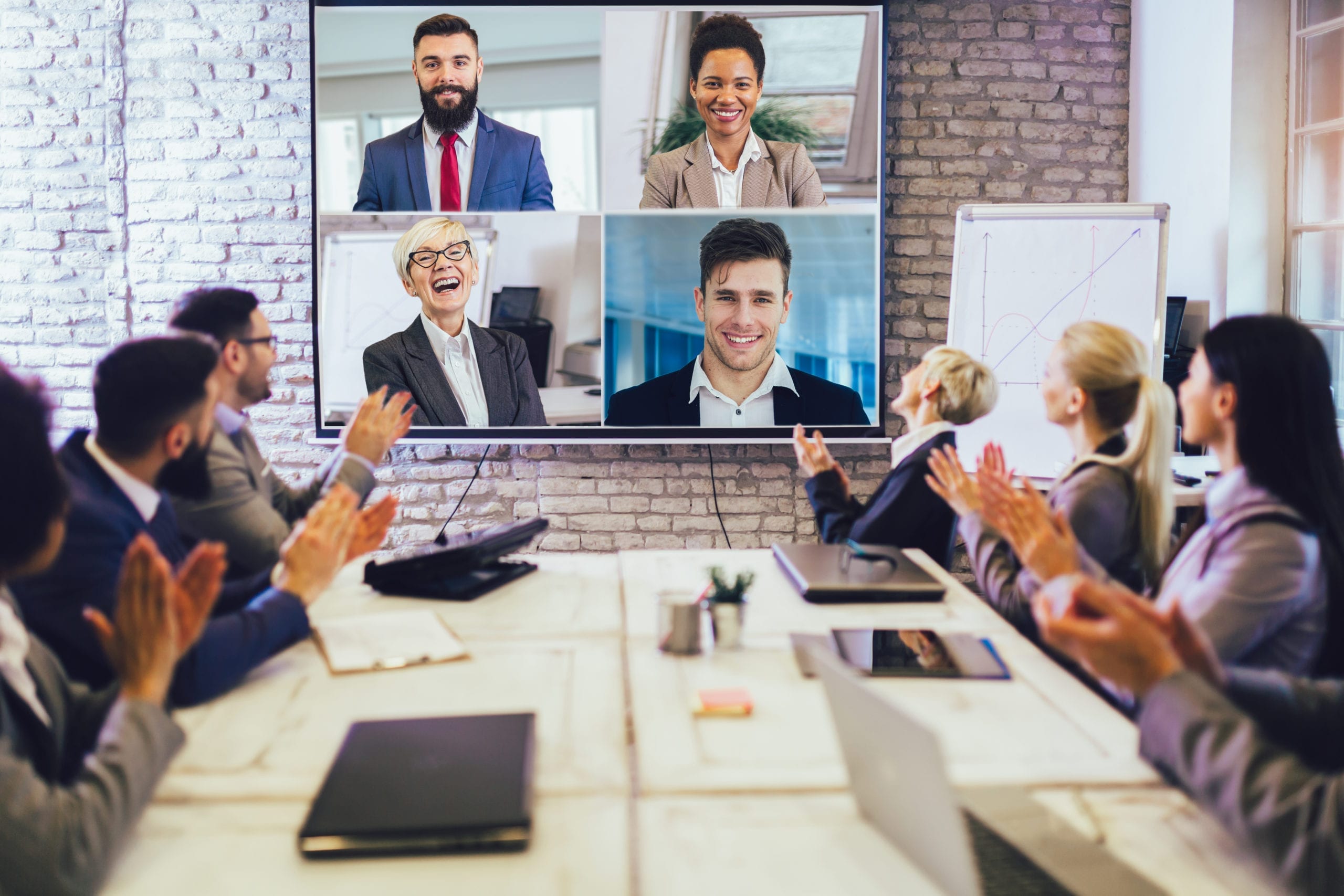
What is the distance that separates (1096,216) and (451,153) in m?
2.53

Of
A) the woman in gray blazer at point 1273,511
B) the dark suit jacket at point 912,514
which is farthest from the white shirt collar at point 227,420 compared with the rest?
the woman in gray blazer at point 1273,511

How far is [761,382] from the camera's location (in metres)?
4.12

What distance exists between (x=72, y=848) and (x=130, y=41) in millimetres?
4154

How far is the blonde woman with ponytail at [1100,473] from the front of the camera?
2066 millimetres

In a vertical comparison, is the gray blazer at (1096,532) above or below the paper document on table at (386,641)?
above

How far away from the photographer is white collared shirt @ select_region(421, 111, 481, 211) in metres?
4.07

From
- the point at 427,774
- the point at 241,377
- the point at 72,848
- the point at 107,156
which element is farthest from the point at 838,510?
the point at 107,156

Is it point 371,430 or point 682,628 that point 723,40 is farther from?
point 682,628

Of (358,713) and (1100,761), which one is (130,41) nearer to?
(358,713)

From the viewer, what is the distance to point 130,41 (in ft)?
13.8

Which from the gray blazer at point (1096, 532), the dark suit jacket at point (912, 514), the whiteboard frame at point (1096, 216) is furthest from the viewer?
the whiteboard frame at point (1096, 216)

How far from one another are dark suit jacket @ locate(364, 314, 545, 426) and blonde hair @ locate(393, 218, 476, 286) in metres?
0.22

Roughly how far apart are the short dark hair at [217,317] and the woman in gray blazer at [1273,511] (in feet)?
6.84

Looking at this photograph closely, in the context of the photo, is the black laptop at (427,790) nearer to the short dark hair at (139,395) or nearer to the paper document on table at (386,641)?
the paper document on table at (386,641)
